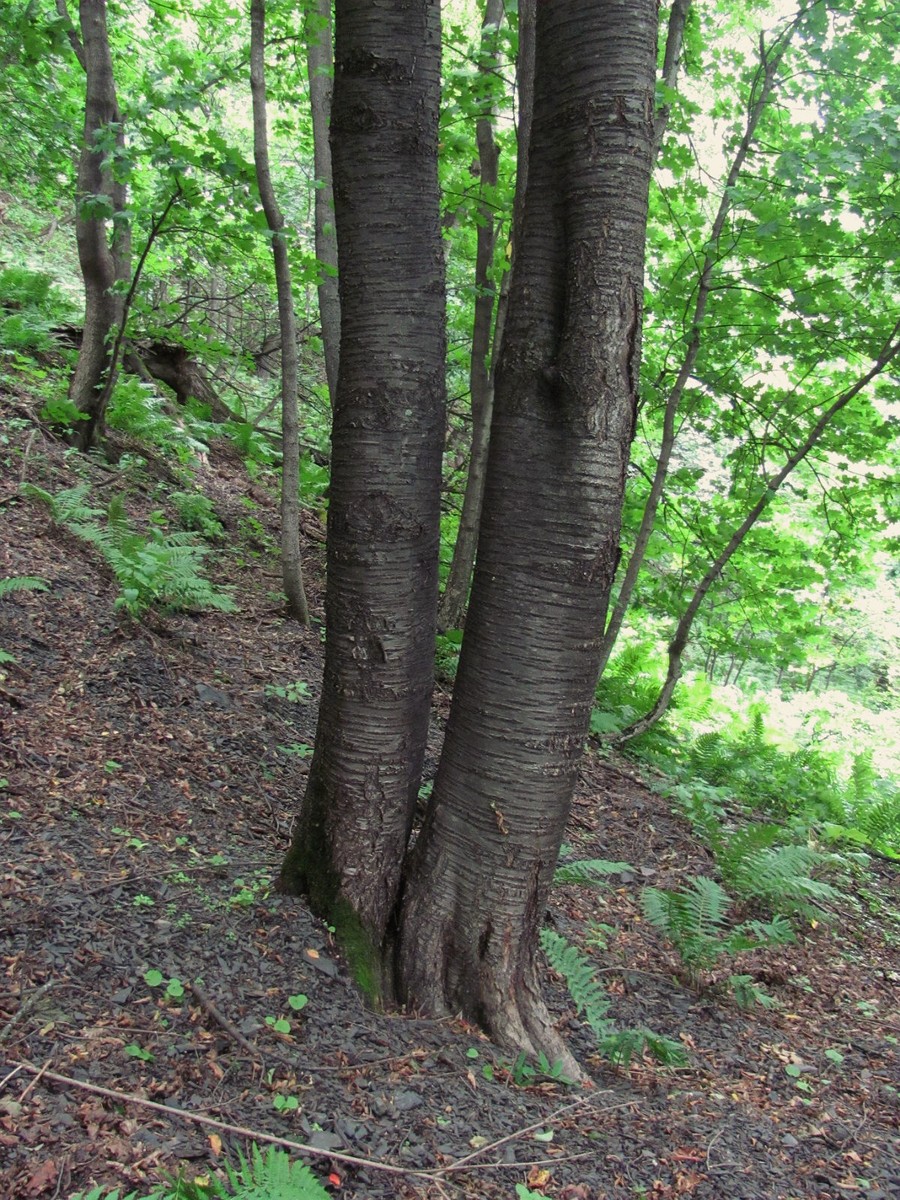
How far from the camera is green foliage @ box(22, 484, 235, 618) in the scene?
5.21 meters

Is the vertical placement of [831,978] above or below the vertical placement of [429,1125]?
below

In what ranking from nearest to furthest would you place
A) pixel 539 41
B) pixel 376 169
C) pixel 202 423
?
1. pixel 539 41
2. pixel 376 169
3. pixel 202 423

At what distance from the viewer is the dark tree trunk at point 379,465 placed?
2.84 meters

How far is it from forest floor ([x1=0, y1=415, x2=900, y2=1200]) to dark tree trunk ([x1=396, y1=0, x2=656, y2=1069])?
31cm

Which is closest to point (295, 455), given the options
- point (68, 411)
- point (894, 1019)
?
point (68, 411)

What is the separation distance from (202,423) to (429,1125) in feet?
26.1

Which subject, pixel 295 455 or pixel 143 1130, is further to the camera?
pixel 295 455

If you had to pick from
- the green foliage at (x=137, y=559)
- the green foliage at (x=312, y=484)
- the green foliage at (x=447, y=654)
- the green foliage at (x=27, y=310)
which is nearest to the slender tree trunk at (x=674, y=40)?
the green foliage at (x=447, y=654)

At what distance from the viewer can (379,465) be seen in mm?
2895

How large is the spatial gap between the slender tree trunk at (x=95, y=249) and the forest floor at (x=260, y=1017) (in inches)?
109

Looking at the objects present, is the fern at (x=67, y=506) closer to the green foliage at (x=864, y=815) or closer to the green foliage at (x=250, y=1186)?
the green foliage at (x=250, y=1186)

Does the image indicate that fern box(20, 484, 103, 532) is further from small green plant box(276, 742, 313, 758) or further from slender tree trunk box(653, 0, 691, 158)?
slender tree trunk box(653, 0, 691, 158)

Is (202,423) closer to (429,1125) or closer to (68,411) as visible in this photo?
(68,411)

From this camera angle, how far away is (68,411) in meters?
7.21
